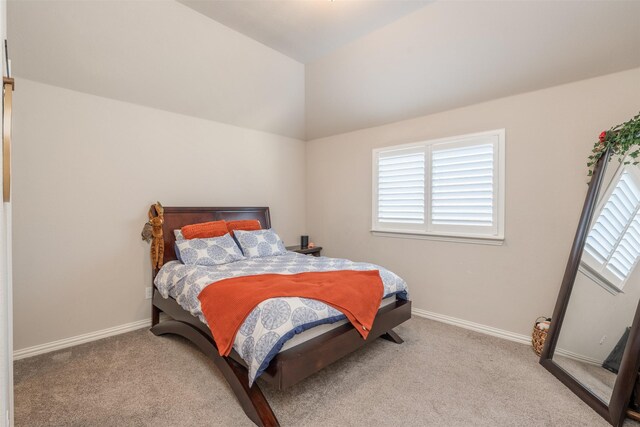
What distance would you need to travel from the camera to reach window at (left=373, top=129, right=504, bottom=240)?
119 inches

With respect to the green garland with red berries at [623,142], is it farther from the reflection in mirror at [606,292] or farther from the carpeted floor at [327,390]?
the carpeted floor at [327,390]

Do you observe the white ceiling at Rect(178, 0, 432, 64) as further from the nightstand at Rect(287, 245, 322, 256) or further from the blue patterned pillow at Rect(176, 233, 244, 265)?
the nightstand at Rect(287, 245, 322, 256)

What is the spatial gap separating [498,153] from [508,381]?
1.96 meters

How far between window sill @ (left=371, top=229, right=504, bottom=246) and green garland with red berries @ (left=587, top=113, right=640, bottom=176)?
981 mm

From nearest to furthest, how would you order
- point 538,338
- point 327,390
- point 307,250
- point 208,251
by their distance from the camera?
1. point 327,390
2. point 538,338
3. point 208,251
4. point 307,250

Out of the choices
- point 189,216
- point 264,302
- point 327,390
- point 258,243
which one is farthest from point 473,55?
point 189,216

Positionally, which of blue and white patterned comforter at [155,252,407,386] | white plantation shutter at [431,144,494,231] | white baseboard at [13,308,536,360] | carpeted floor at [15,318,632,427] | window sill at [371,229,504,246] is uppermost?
white plantation shutter at [431,144,494,231]

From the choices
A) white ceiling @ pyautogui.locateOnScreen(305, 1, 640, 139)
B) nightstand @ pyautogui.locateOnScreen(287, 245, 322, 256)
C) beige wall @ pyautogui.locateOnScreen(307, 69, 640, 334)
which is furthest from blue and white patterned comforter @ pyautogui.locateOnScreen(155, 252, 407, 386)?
white ceiling @ pyautogui.locateOnScreen(305, 1, 640, 139)

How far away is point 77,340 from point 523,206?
4228 millimetres

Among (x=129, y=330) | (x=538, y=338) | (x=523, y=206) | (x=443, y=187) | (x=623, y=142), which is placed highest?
(x=623, y=142)

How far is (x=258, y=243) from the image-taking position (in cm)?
348

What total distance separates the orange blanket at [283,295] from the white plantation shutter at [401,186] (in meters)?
1.37

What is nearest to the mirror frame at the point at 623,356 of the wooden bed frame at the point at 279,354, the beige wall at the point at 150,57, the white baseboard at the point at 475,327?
the white baseboard at the point at 475,327

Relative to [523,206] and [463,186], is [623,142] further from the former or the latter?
[463,186]
